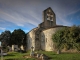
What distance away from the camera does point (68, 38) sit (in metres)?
32.1

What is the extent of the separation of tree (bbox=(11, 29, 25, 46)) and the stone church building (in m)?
3.20

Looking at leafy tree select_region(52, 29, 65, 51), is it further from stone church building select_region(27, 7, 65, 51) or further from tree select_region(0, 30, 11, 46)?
tree select_region(0, 30, 11, 46)

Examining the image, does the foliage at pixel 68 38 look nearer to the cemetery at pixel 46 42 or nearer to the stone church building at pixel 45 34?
the cemetery at pixel 46 42

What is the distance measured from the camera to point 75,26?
3250 centimetres

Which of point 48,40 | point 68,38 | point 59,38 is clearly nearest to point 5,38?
point 48,40

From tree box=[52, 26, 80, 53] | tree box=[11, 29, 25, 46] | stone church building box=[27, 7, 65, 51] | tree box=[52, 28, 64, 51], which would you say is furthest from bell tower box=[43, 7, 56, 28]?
tree box=[52, 26, 80, 53]

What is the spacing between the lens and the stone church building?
36.4m

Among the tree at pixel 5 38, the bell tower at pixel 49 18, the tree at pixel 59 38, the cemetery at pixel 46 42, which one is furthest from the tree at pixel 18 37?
the tree at pixel 59 38

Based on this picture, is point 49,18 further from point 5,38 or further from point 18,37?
point 5,38

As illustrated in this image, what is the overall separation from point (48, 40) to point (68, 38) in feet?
22.2

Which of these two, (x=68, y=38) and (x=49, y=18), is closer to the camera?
(x=68, y=38)

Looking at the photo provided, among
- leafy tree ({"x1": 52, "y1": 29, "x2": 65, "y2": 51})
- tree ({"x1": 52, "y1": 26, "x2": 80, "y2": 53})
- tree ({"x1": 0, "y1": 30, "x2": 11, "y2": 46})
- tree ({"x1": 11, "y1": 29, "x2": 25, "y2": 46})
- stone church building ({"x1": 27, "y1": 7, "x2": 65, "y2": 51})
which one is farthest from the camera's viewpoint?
Answer: tree ({"x1": 11, "y1": 29, "x2": 25, "y2": 46})

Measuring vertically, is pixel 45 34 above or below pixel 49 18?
below

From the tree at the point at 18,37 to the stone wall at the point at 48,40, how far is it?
9.65 metres
